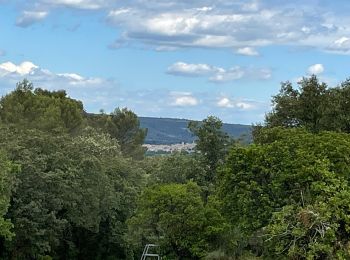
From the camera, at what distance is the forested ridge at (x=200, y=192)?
27.2 meters

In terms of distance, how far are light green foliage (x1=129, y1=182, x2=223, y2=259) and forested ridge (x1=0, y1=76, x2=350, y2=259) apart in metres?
0.06

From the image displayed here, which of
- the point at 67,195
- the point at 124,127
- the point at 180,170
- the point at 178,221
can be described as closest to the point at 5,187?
the point at 67,195

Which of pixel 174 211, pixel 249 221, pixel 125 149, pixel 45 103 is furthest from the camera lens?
pixel 125 149

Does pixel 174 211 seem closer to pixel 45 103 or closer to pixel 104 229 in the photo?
pixel 104 229

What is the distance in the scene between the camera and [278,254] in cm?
2753

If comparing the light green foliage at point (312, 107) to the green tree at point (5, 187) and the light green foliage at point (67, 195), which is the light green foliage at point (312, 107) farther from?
the green tree at point (5, 187)

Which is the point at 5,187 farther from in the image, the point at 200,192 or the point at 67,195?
the point at 200,192

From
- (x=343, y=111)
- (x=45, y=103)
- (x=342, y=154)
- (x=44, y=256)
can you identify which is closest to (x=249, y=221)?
(x=342, y=154)

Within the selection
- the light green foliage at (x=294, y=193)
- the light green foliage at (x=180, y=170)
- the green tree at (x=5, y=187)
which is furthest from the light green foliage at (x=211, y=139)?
the green tree at (x=5, y=187)

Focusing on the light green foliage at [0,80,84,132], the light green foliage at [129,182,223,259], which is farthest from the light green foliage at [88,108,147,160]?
the light green foliage at [129,182,223,259]

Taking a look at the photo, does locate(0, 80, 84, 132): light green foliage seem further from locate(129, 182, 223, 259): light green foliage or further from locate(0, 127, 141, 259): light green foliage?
locate(129, 182, 223, 259): light green foliage

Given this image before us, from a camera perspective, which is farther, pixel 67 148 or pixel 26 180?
pixel 67 148

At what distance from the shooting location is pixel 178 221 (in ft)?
124

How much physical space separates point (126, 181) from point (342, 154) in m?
24.4
